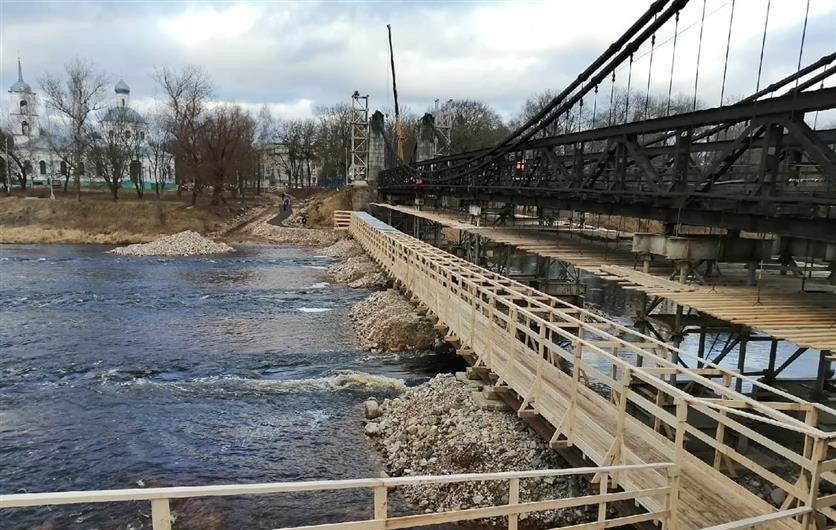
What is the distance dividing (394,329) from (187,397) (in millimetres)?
6673

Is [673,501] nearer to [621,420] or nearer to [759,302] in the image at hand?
[621,420]

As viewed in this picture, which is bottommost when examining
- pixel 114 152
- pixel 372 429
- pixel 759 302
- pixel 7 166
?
pixel 372 429

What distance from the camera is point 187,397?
46.8 ft

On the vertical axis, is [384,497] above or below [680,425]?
below

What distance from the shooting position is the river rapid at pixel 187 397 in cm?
966

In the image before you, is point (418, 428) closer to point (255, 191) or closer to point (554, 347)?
point (554, 347)

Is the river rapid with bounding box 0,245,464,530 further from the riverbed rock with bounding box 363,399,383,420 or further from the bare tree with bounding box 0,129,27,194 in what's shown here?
the bare tree with bounding box 0,129,27,194

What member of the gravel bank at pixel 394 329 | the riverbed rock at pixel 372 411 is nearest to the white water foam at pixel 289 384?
the riverbed rock at pixel 372 411

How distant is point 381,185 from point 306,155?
104ft

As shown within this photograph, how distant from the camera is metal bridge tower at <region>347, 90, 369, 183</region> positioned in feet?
210

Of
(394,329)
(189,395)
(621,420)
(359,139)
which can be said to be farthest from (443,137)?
(621,420)

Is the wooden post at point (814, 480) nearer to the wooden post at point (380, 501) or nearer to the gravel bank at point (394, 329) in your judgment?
the wooden post at point (380, 501)

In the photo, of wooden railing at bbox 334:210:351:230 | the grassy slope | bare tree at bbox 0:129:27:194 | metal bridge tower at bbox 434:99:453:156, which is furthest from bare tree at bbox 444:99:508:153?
bare tree at bbox 0:129:27:194

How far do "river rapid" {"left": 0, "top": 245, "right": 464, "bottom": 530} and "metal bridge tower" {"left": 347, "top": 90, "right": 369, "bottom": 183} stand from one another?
39093mm
